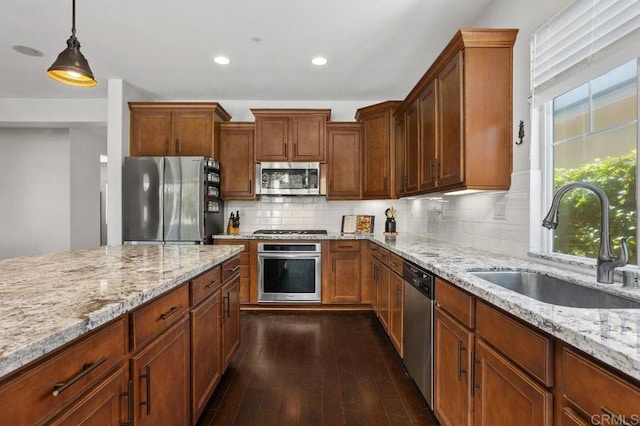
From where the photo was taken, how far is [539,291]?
165 centimetres

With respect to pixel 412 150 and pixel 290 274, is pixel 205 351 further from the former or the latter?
pixel 412 150

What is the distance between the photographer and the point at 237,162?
4.27 m

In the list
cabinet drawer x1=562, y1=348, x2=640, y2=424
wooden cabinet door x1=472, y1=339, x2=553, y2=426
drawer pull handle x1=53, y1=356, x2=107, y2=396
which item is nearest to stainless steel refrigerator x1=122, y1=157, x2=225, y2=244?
drawer pull handle x1=53, y1=356, x2=107, y2=396

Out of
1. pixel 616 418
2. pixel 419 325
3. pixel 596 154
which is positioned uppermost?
pixel 596 154

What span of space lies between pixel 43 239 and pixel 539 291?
267 inches

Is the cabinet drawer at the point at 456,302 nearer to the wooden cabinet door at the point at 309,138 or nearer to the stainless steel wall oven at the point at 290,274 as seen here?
the stainless steel wall oven at the point at 290,274

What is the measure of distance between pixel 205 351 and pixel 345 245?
7.60 feet

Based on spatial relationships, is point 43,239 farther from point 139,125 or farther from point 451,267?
point 451,267

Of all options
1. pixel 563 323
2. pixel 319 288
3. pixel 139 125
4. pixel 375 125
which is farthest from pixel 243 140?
pixel 563 323

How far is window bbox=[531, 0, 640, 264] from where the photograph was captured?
1.45 meters

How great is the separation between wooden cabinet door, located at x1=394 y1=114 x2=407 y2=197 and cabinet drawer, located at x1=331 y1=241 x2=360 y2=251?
0.79 meters

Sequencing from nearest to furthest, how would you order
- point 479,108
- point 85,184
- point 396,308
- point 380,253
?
point 479,108 → point 396,308 → point 380,253 → point 85,184

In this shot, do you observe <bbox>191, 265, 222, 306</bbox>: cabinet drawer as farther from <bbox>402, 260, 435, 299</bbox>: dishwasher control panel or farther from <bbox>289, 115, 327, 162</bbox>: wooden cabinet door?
<bbox>289, 115, 327, 162</bbox>: wooden cabinet door

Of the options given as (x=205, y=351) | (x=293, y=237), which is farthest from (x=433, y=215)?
(x=205, y=351)
